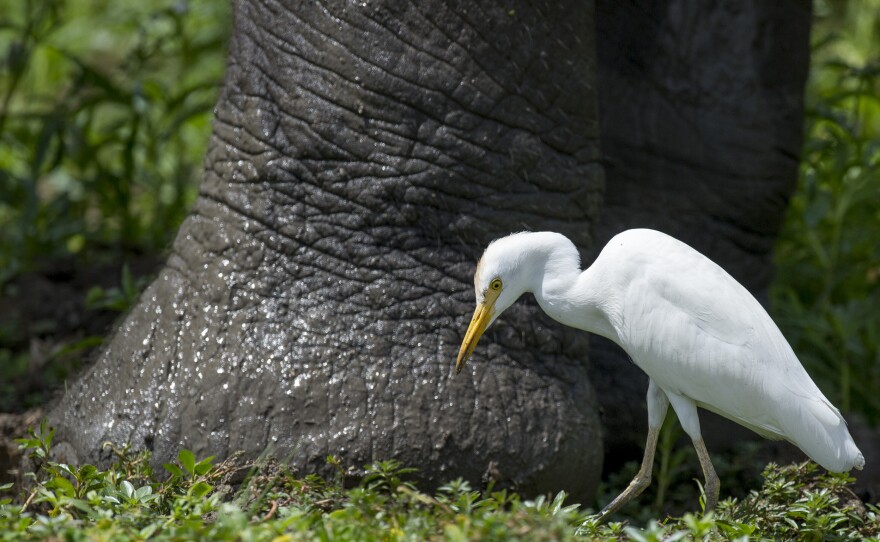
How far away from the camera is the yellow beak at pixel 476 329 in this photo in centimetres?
325

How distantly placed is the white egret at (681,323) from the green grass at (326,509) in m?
0.17

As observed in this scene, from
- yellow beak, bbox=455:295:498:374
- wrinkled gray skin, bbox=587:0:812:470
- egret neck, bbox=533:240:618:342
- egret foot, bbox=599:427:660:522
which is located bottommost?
egret foot, bbox=599:427:660:522

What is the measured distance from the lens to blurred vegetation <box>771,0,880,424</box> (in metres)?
4.68

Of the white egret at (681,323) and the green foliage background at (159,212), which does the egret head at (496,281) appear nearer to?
the white egret at (681,323)

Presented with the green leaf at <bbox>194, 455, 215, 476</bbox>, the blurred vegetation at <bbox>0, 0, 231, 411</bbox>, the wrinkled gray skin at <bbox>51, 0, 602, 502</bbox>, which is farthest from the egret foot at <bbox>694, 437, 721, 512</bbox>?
the blurred vegetation at <bbox>0, 0, 231, 411</bbox>

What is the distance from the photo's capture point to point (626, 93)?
168 inches

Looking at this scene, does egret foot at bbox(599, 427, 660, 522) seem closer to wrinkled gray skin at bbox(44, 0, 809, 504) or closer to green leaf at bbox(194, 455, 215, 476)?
wrinkled gray skin at bbox(44, 0, 809, 504)

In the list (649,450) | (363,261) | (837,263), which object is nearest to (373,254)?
(363,261)

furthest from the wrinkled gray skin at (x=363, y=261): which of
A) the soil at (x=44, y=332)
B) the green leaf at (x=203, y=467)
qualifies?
the soil at (x=44, y=332)

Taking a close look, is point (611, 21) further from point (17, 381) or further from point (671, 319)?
point (17, 381)

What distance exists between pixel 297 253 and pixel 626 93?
1.51m

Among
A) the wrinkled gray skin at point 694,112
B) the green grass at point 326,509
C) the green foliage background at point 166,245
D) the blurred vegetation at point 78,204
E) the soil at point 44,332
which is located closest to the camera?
the green grass at point 326,509

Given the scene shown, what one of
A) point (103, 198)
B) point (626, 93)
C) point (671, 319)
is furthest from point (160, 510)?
point (103, 198)

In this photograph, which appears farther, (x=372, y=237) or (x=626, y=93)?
(x=626, y=93)
